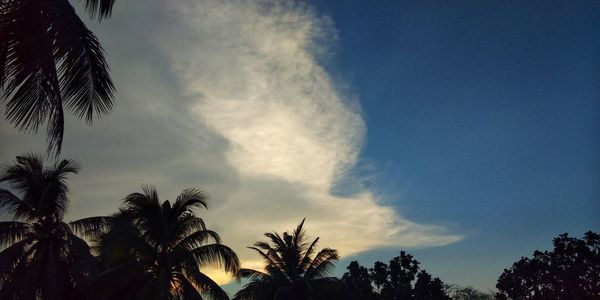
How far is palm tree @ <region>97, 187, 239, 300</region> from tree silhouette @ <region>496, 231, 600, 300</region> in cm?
2715

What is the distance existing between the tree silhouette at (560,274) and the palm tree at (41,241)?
33.2m

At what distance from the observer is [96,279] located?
18.8m

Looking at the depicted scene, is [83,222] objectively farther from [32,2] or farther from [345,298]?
[345,298]

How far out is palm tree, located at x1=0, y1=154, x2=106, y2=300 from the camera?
18.2 meters

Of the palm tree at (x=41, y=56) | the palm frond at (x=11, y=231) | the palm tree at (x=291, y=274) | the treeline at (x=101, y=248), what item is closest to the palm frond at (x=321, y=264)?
the palm tree at (x=291, y=274)

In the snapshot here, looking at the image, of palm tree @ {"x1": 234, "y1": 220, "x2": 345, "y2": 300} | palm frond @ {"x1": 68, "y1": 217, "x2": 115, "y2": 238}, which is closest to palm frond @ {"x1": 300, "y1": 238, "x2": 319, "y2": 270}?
palm tree @ {"x1": 234, "y1": 220, "x2": 345, "y2": 300}

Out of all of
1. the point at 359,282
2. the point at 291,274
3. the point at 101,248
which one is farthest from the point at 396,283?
the point at 101,248

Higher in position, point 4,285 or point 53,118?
point 53,118

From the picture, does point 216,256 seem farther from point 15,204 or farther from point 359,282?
point 359,282

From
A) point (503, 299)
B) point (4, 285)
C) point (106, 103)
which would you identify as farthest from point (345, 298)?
point (106, 103)

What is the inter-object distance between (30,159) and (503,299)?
130 ft

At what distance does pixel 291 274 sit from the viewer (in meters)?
32.1

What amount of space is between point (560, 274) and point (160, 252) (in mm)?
31070

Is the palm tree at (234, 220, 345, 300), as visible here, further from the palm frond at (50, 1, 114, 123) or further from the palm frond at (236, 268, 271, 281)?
the palm frond at (50, 1, 114, 123)
